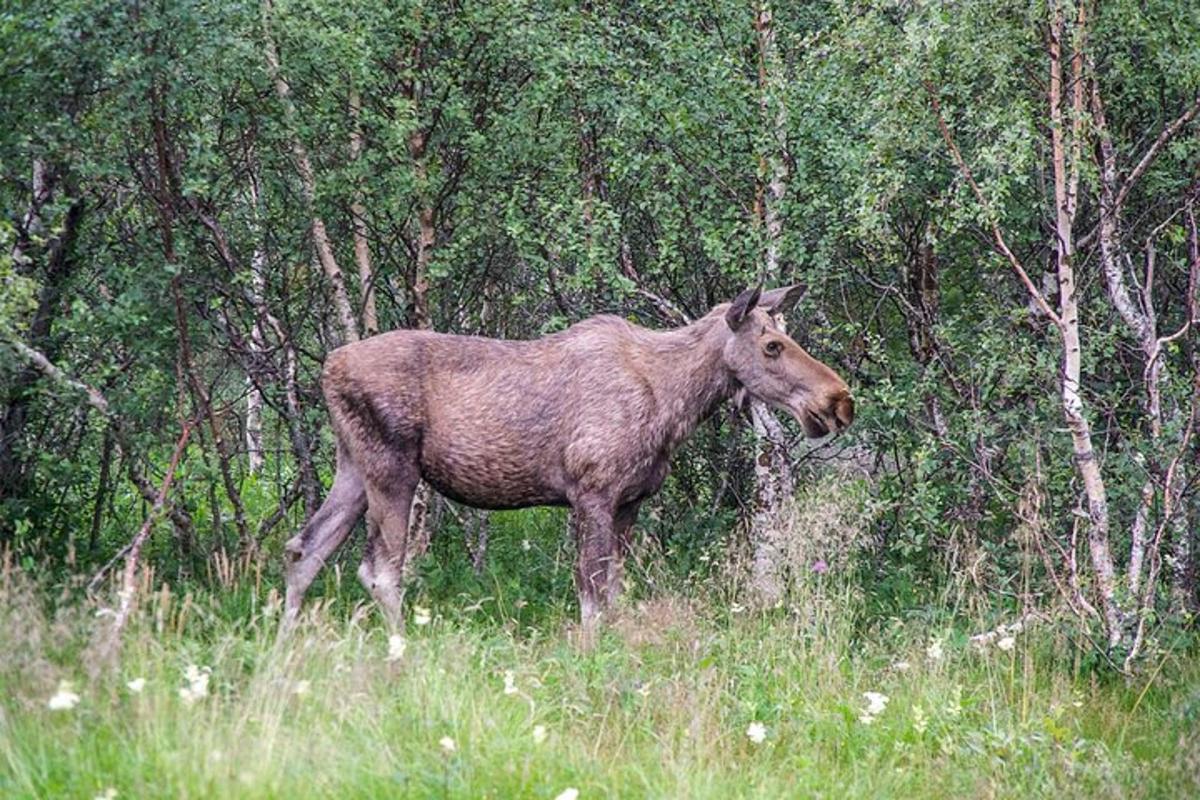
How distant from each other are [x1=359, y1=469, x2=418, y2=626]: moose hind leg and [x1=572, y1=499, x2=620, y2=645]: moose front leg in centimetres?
110

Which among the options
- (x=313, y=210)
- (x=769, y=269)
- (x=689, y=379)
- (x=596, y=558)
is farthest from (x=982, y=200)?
(x=313, y=210)

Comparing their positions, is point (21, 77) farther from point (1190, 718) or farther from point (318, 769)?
point (1190, 718)

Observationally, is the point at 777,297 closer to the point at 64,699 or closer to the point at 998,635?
the point at 998,635

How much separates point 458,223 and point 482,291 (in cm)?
108

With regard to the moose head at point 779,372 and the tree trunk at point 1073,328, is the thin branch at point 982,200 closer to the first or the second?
the tree trunk at point 1073,328

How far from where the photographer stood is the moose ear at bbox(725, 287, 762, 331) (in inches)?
368

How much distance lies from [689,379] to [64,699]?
5.01m

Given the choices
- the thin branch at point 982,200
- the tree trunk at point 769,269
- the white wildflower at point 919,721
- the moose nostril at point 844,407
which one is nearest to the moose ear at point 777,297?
the tree trunk at point 769,269

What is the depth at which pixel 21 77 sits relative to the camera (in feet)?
29.9

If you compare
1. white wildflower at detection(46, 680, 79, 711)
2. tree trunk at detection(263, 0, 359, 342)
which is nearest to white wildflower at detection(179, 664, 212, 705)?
white wildflower at detection(46, 680, 79, 711)

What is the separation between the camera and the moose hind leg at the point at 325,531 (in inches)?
375

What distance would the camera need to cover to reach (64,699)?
18.1 feet

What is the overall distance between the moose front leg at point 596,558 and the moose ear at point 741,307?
1385 millimetres

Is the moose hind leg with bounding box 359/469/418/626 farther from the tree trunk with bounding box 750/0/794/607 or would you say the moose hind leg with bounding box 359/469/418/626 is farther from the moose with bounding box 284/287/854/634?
the tree trunk with bounding box 750/0/794/607
